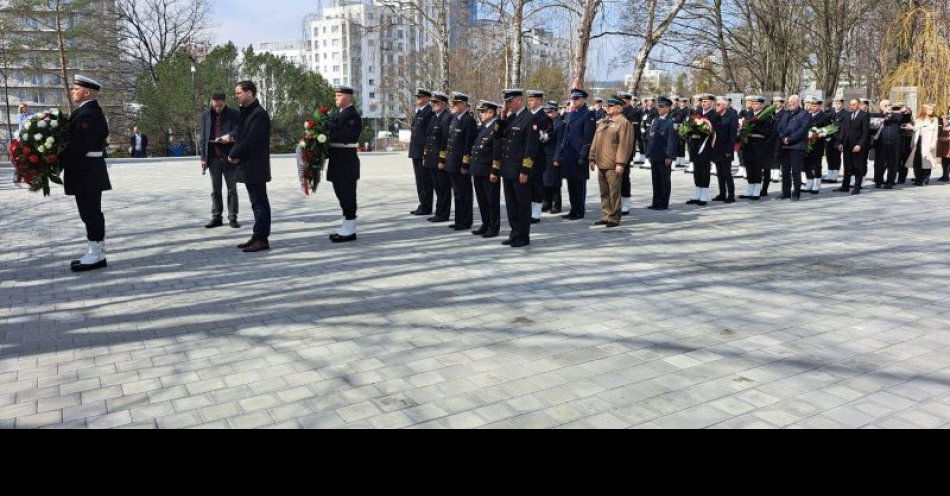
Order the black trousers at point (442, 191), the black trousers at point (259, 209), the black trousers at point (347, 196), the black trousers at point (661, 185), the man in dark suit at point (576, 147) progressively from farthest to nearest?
1. the black trousers at point (661, 185)
2. the man in dark suit at point (576, 147)
3. the black trousers at point (442, 191)
4. the black trousers at point (347, 196)
5. the black trousers at point (259, 209)

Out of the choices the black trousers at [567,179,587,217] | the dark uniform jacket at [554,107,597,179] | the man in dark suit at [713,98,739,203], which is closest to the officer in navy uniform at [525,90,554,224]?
the dark uniform jacket at [554,107,597,179]

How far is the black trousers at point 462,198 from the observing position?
36.2ft

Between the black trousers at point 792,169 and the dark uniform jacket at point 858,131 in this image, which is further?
the dark uniform jacket at point 858,131

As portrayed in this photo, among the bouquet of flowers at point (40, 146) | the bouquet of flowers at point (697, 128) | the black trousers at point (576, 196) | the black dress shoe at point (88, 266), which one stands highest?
the bouquet of flowers at point (697, 128)

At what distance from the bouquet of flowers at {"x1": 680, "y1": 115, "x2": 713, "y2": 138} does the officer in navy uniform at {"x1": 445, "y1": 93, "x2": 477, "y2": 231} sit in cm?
477

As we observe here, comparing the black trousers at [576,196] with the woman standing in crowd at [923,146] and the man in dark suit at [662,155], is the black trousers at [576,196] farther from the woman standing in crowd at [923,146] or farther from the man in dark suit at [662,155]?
the woman standing in crowd at [923,146]

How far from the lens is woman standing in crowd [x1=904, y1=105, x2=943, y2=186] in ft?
57.5

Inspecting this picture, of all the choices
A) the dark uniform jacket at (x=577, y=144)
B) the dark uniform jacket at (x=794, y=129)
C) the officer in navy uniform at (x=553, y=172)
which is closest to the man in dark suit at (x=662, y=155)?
the dark uniform jacket at (x=577, y=144)

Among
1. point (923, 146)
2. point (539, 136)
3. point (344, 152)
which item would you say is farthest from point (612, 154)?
point (923, 146)

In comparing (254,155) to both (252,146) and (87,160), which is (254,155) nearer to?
(252,146)

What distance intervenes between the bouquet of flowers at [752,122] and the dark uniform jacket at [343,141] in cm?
850
